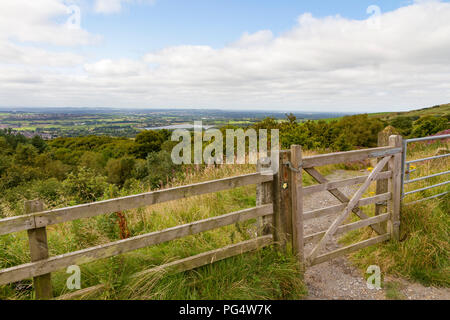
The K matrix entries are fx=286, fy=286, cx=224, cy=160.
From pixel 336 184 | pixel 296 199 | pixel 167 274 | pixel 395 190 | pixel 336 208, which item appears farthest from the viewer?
pixel 395 190

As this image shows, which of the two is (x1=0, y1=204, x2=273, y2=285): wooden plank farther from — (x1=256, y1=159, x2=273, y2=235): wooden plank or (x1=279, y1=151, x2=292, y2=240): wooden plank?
(x1=279, y1=151, x2=292, y2=240): wooden plank

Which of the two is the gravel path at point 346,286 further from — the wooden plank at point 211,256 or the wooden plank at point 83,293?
the wooden plank at point 83,293

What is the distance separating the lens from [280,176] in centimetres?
375

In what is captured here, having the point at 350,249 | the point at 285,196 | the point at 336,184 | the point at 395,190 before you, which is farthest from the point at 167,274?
the point at 395,190

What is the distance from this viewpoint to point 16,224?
2.48 meters

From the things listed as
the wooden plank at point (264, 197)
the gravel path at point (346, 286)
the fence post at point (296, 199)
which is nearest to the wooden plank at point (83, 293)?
the wooden plank at point (264, 197)

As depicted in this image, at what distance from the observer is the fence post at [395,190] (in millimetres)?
4746

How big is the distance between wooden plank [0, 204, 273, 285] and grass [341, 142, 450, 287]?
7.25 ft

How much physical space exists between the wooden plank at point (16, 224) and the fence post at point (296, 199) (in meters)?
2.90

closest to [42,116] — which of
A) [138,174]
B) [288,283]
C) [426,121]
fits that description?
[138,174]

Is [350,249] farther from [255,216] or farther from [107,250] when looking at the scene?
[107,250]

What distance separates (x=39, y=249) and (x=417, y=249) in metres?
5.01

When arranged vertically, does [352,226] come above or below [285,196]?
below
